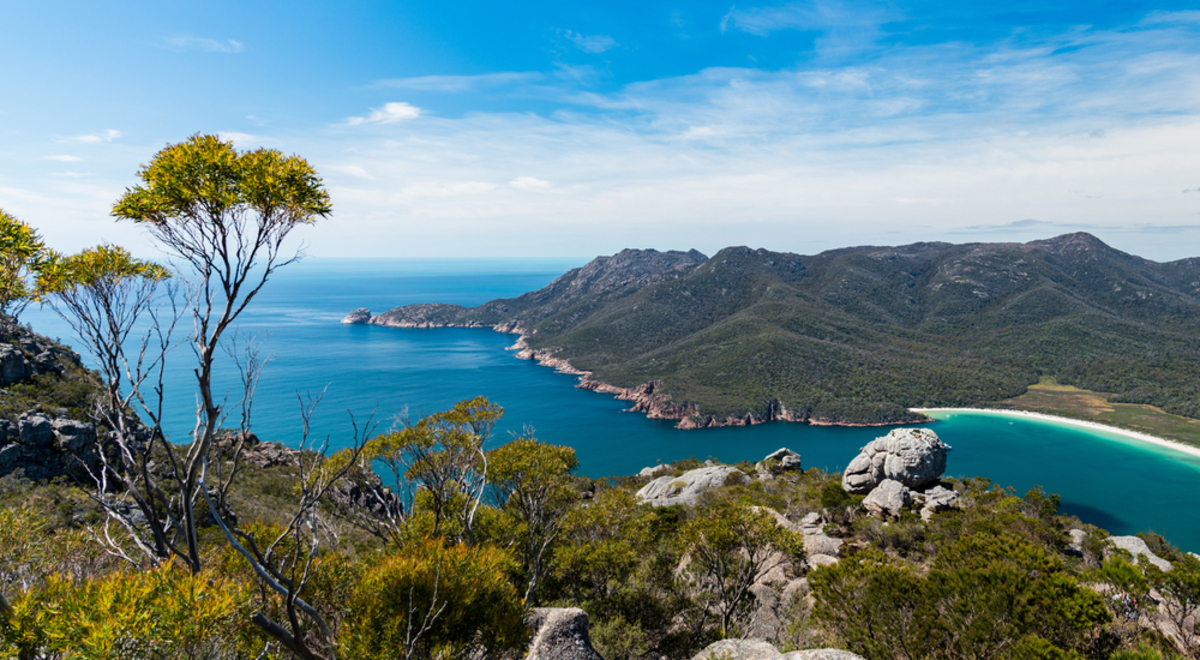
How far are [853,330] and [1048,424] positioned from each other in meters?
56.6

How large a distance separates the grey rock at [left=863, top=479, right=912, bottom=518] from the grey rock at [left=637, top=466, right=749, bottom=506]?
36.6 feet

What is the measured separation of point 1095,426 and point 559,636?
151m

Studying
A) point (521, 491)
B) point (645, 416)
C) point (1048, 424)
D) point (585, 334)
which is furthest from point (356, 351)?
point (1048, 424)

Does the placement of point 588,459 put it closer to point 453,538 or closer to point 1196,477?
point 453,538

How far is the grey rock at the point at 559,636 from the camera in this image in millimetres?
11742

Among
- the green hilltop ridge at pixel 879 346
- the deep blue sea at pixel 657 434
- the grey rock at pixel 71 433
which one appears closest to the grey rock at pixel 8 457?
the grey rock at pixel 71 433

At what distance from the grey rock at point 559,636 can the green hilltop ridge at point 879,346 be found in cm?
10163

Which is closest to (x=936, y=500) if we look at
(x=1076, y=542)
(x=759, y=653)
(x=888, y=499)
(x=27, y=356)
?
(x=888, y=499)

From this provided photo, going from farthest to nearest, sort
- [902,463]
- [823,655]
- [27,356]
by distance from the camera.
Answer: [27,356] < [902,463] < [823,655]

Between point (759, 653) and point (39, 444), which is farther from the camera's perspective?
point (39, 444)

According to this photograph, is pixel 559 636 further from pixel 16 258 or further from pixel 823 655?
pixel 16 258

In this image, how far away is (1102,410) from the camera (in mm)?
116062

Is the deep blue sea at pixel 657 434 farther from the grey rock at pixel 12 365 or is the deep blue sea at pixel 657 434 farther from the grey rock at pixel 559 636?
the grey rock at pixel 559 636

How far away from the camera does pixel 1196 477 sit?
82.9 metres
